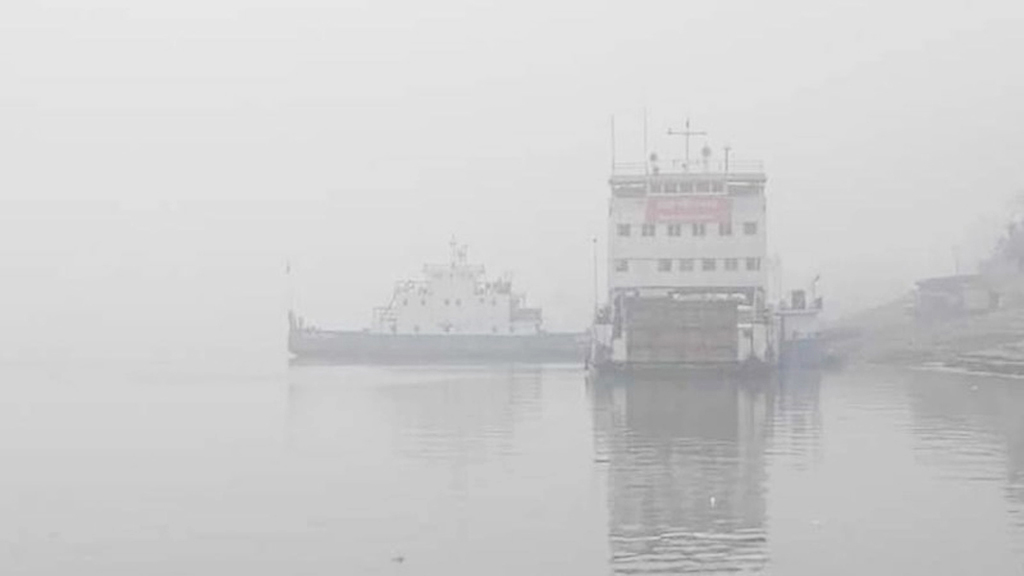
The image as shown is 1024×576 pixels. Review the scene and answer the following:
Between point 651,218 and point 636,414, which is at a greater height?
point 651,218

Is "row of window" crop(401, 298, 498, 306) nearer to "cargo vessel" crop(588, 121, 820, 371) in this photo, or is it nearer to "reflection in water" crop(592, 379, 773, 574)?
"cargo vessel" crop(588, 121, 820, 371)

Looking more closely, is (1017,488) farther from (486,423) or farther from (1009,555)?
(486,423)

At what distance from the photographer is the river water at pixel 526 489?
44.3 feet

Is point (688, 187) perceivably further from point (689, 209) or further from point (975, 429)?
point (975, 429)

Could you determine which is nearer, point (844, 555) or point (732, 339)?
point (844, 555)

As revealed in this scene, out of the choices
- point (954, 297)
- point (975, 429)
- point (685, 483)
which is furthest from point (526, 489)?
point (954, 297)

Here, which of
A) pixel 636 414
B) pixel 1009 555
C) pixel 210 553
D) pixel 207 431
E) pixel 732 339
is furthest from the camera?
pixel 732 339

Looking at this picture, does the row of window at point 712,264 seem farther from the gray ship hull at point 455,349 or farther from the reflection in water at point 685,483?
the gray ship hull at point 455,349

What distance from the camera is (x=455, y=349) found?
88562 mm

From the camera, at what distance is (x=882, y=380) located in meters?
52.5

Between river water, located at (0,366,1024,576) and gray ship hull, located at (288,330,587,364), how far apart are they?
4986 centimetres

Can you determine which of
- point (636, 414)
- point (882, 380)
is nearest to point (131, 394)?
point (636, 414)

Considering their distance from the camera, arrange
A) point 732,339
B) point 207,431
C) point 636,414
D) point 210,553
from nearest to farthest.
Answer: point 210,553
point 207,431
point 636,414
point 732,339

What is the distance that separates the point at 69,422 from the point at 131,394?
15.7 m
